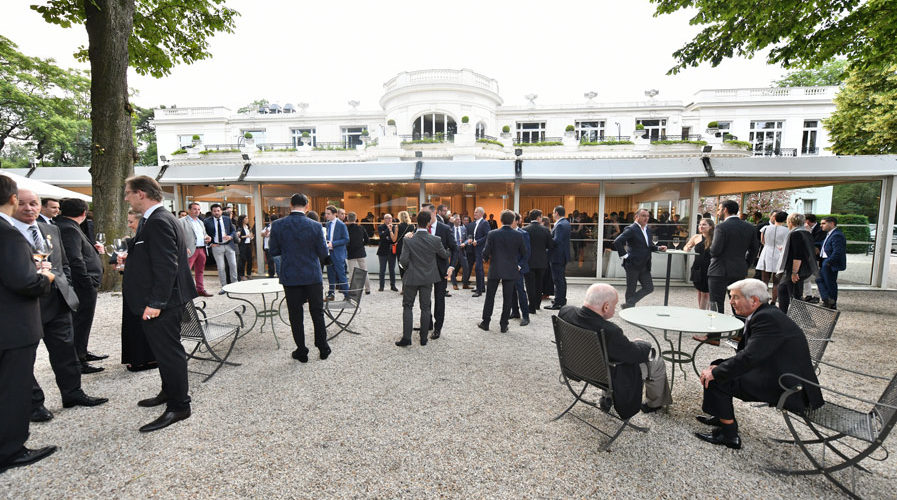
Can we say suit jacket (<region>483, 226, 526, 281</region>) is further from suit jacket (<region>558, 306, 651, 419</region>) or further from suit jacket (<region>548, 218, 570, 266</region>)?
suit jacket (<region>558, 306, 651, 419</region>)

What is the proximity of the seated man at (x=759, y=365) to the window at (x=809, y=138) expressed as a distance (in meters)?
35.2

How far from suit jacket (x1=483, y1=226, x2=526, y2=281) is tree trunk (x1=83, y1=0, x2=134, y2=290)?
761 cm

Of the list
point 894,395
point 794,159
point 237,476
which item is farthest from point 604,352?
point 794,159

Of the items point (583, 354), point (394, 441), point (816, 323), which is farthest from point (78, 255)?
point (816, 323)

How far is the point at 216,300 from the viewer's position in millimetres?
7270

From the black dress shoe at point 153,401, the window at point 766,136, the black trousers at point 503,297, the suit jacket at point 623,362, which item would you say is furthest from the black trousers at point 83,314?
the window at point 766,136

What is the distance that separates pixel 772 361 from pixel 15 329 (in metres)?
4.85

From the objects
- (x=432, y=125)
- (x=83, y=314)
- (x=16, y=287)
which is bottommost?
(x=83, y=314)

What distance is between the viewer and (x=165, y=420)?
2916 mm

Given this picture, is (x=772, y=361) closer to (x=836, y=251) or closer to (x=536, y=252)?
(x=536, y=252)

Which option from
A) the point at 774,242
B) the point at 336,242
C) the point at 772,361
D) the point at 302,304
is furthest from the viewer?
the point at 336,242

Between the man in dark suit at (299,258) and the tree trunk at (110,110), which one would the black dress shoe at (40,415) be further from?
the tree trunk at (110,110)

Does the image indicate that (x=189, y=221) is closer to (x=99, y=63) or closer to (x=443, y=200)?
(x=99, y=63)

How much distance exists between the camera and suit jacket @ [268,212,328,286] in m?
3.99
